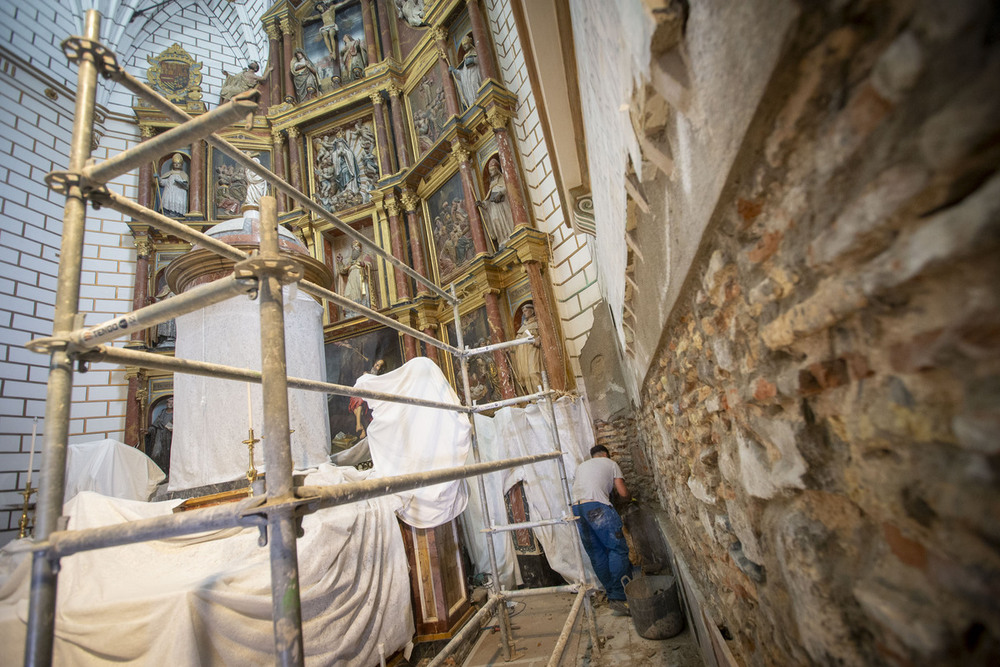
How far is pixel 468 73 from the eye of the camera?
8.96 meters

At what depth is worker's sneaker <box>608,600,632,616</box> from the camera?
4.08m

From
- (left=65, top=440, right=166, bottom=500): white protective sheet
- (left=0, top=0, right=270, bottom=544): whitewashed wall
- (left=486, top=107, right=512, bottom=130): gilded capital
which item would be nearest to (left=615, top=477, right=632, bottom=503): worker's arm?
(left=65, top=440, right=166, bottom=500): white protective sheet

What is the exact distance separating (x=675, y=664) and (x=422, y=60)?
11594 mm

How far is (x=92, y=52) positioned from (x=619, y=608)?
4982 mm

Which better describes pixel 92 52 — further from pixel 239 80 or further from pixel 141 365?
pixel 239 80

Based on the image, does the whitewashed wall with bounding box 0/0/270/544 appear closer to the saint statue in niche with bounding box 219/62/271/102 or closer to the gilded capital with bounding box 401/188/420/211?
the saint statue in niche with bounding box 219/62/271/102

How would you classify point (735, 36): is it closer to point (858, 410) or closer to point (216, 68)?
point (858, 410)

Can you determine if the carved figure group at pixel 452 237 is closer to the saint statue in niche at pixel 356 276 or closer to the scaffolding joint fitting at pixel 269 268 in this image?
the saint statue in niche at pixel 356 276

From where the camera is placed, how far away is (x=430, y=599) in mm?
4039

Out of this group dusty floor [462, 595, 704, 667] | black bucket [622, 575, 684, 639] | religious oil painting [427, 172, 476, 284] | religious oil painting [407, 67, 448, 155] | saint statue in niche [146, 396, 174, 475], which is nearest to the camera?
dusty floor [462, 595, 704, 667]

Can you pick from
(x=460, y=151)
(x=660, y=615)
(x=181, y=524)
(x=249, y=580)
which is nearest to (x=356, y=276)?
(x=460, y=151)

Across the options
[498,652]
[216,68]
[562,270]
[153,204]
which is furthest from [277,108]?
[498,652]

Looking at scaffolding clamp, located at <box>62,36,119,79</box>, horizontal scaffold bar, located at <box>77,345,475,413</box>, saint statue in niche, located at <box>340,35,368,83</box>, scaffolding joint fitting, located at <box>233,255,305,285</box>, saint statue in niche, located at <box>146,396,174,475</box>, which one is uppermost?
saint statue in niche, located at <box>340,35,368,83</box>

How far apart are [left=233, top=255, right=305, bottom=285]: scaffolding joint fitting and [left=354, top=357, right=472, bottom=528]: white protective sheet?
9.87 feet
